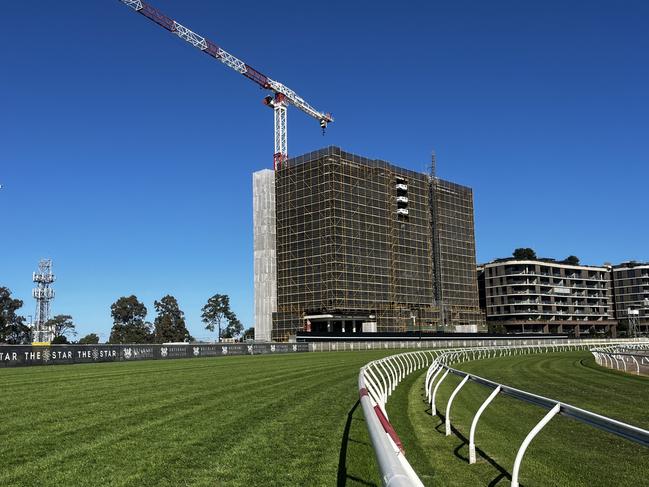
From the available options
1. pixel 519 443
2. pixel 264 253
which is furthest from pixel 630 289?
pixel 519 443

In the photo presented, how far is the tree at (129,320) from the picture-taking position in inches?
5527

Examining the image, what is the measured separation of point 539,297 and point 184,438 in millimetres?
153452

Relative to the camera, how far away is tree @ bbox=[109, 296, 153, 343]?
461 feet

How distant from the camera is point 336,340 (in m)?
80.6

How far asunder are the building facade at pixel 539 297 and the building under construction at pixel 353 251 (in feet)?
109

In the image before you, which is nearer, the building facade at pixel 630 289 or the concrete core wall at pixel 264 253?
the concrete core wall at pixel 264 253

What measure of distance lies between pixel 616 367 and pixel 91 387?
81.3 ft

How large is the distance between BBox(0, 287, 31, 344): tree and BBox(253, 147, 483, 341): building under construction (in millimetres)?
54005

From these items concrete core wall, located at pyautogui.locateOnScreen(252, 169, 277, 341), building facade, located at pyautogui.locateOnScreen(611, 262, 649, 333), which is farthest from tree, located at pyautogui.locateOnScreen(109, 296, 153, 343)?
building facade, located at pyautogui.locateOnScreen(611, 262, 649, 333)

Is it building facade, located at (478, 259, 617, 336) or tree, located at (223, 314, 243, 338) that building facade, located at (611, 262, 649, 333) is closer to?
building facade, located at (478, 259, 617, 336)

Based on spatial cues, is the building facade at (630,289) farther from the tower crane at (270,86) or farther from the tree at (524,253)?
the tower crane at (270,86)

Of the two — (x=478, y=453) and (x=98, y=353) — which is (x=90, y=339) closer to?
(x=98, y=353)

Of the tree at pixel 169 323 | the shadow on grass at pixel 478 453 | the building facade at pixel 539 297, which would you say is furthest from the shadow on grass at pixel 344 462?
the building facade at pixel 539 297

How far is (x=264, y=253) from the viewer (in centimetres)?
11112
